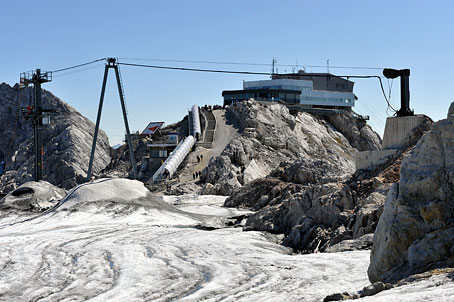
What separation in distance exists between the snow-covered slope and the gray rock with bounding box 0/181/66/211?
5.55 meters

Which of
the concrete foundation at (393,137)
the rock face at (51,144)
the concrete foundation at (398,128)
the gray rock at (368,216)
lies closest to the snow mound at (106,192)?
the concrete foundation at (393,137)

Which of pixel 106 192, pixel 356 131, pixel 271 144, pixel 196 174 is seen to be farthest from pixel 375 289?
pixel 356 131

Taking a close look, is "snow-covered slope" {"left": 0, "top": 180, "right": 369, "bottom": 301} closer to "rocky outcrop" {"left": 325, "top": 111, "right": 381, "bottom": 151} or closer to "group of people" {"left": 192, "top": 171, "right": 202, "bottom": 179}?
"group of people" {"left": 192, "top": 171, "right": 202, "bottom": 179}

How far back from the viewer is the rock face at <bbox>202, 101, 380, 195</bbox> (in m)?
54.2

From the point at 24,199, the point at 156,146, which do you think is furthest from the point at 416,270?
the point at 156,146

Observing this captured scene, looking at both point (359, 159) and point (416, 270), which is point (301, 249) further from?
point (416, 270)

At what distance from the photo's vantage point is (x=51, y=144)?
92.8 metres

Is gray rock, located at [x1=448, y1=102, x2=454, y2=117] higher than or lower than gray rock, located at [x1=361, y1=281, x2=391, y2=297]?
higher

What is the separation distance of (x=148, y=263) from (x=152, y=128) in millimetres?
50864

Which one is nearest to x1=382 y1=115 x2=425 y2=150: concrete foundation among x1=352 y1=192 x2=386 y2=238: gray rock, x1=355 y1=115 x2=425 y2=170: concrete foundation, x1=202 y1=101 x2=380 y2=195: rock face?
x1=355 y1=115 x2=425 y2=170: concrete foundation

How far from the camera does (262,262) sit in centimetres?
2109

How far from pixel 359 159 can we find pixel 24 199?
2194 centimetres

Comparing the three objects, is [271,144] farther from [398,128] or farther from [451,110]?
[451,110]

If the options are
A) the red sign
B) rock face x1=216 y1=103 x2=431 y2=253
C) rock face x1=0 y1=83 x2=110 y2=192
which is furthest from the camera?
rock face x1=0 y1=83 x2=110 y2=192
